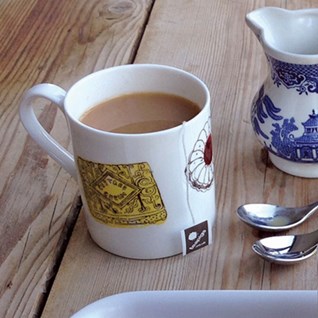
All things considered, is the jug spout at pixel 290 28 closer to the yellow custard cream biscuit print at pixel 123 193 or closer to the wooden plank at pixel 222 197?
the wooden plank at pixel 222 197

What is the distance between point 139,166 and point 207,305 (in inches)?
5.0

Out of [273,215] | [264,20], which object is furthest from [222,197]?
[264,20]

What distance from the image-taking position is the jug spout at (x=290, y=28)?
755 mm

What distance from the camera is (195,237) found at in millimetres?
664

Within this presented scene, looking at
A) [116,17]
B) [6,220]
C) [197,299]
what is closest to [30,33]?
[116,17]

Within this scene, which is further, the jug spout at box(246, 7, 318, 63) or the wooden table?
the jug spout at box(246, 7, 318, 63)

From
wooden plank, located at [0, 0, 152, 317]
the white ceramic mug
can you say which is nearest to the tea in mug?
the white ceramic mug

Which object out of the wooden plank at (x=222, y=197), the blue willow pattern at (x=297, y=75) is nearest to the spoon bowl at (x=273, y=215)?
the wooden plank at (x=222, y=197)

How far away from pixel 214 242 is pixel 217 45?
387mm

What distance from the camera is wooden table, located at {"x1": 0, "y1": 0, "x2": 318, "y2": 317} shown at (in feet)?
2.11

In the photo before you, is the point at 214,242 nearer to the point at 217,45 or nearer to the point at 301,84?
the point at 301,84

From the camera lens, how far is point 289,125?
2.38 feet

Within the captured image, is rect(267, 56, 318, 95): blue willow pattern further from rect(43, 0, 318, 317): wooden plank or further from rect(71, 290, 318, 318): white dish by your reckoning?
rect(71, 290, 318, 318): white dish

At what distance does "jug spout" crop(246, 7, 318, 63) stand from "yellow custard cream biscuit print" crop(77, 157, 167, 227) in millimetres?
220
